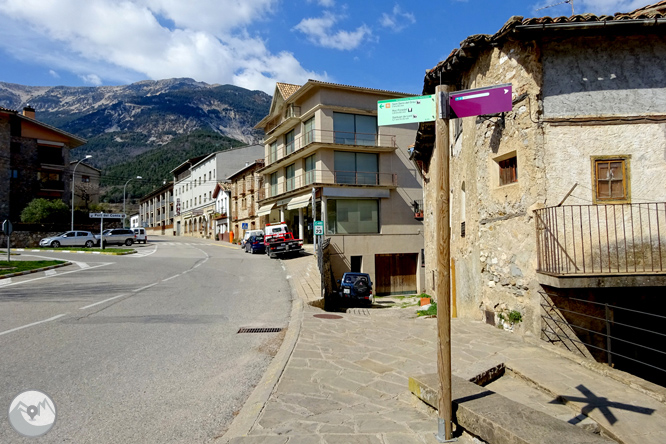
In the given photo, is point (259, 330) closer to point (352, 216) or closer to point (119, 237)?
point (352, 216)

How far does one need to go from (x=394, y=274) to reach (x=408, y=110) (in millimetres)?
27348

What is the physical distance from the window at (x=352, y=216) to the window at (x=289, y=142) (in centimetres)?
792

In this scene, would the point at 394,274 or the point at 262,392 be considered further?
the point at 394,274

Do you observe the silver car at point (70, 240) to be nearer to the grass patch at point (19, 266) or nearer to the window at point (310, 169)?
the grass patch at point (19, 266)

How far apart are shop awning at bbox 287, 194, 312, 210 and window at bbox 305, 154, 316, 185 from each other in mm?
1236

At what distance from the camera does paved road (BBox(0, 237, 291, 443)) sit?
13.9 feet

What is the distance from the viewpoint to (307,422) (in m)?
4.15

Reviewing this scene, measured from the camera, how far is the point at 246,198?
4981 cm

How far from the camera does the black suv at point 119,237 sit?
40625mm

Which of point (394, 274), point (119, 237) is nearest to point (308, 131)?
point (394, 274)

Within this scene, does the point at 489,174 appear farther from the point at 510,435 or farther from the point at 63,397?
the point at 63,397

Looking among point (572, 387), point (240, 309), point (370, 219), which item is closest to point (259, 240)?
point (370, 219)

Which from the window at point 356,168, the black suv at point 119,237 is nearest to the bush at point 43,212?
the black suv at point 119,237

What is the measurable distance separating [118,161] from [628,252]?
14898 cm
